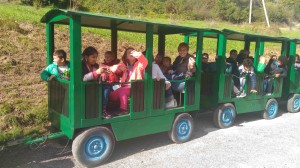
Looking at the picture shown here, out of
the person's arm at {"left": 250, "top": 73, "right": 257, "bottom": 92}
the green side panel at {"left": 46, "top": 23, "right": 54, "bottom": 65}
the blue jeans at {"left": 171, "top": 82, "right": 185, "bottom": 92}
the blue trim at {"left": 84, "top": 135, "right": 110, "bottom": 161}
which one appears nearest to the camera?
the blue trim at {"left": 84, "top": 135, "right": 110, "bottom": 161}

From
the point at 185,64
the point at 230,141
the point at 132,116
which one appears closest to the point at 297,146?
the point at 230,141

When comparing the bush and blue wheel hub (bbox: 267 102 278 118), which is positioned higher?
the bush

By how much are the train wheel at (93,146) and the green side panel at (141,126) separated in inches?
5.9

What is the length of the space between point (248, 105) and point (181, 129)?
230 cm

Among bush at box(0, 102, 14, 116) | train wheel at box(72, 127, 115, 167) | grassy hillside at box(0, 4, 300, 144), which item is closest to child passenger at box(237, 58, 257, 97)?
train wheel at box(72, 127, 115, 167)

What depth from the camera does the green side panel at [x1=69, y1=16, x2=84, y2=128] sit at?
407 centimetres

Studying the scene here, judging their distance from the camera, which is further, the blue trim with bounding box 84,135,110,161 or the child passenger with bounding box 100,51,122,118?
the child passenger with bounding box 100,51,122,118

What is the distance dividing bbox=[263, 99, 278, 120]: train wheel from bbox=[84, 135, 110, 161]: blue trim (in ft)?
15.7

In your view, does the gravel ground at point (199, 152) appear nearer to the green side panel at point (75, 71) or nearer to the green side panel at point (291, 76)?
the green side panel at point (75, 71)

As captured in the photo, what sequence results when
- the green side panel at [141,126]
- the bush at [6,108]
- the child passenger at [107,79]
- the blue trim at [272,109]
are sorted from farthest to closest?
1. the blue trim at [272,109]
2. the bush at [6,108]
3. the green side panel at [141,126]
4. the child passenger at [107,79]

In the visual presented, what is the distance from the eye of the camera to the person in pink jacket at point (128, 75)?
4821 mm

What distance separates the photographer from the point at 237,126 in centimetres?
700

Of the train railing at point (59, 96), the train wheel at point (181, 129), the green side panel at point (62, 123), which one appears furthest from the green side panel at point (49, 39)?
the train wheel at point (181, 129)

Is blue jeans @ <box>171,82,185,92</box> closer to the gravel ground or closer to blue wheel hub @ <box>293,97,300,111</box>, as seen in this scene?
the gravel ground
